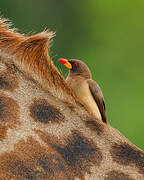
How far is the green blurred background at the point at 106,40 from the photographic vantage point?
31.5 feet

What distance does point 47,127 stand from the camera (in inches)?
64.2

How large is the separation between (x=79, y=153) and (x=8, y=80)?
318mm

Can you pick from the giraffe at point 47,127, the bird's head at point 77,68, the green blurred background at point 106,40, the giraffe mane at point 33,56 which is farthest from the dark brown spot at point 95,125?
the green blurred background at point 106,40

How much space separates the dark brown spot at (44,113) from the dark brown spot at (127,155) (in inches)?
7.9

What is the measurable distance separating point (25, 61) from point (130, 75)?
858 centimetres

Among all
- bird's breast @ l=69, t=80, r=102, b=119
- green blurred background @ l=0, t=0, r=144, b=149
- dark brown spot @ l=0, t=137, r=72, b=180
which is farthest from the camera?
green blurred background @ l=0, t=0, r=144, b=149

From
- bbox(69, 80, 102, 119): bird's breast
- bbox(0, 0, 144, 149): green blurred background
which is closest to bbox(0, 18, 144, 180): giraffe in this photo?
bbox(69, 80, 102, 119): bird's breast

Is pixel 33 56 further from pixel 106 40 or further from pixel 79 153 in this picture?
pixel 106 40

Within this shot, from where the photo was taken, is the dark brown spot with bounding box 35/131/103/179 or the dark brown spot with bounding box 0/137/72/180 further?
the dark brown spot with bounding box 35/131/103/179

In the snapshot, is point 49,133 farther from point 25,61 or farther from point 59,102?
point 25,61

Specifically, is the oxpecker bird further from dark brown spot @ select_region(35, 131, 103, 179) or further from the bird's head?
dark brown spot @ select_region(35, 131, 103, 179)

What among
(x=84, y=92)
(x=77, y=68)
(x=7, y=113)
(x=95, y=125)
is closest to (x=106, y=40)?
(x=77, y=68)

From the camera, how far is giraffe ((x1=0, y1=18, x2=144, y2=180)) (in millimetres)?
1551

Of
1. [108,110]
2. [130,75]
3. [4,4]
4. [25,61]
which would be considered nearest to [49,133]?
[25,61]
